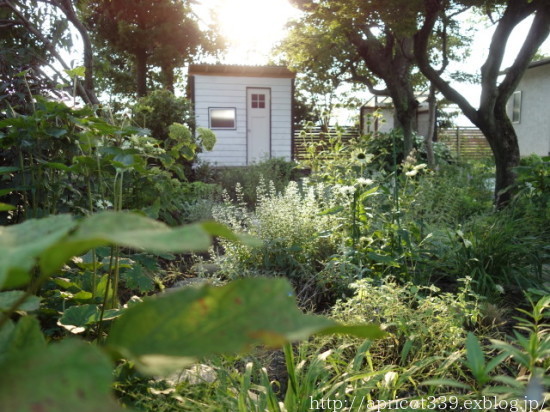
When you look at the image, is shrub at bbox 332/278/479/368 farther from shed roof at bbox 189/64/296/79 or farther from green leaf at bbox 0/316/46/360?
shed roof at bbox 189/64/296/79

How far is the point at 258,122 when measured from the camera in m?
14.4

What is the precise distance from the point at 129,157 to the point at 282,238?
186cm

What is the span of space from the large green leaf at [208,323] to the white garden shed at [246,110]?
543 inches

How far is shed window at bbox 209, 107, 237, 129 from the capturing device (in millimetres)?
14266

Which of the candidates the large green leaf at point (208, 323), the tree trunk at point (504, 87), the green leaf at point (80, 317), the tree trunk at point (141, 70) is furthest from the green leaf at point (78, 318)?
the tree trunk at point (141, 70)

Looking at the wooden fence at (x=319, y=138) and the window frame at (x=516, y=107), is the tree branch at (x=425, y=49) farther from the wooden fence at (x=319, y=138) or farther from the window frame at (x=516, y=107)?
the window frame at (x=516, y=107)

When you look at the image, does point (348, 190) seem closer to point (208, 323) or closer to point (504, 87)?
point (208, 323)

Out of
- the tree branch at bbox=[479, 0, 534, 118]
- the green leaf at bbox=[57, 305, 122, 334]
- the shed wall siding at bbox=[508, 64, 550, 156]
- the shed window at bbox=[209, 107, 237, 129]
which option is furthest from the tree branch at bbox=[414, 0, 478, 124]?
the shed wall siding at bbox=[508, 64, 550, 156]

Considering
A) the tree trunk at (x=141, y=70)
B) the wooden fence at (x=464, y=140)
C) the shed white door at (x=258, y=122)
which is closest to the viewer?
the shed white door at (x=258, y=122)

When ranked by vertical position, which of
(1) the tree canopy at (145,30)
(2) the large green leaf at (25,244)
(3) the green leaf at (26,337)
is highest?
(1) the tree canopy at (145,30)

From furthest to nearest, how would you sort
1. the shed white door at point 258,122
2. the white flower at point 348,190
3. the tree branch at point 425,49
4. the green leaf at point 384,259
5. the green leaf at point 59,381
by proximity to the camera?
the shed white door at point 258,122 → the tree branch at point 425,49 → the white flower at point 348,190 → the green leaf at point 384,259 → the green leaf at point 59,381

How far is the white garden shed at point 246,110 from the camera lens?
14109 mm

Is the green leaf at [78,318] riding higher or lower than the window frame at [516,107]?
lower

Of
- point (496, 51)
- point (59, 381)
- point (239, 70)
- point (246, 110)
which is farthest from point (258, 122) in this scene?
point (59, 381)
